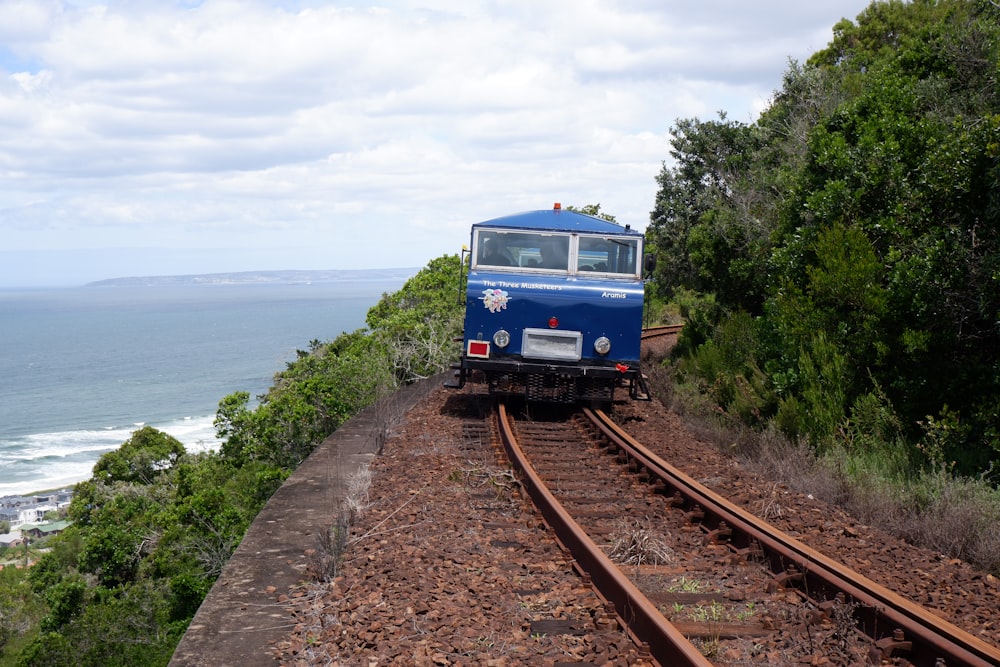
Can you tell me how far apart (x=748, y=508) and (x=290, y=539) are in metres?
3.88

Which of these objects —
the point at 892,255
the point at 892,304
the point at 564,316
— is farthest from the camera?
the point at 564,316

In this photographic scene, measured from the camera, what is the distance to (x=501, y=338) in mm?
11969

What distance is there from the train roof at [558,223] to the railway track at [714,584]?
4.74 meters

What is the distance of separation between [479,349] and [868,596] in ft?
24.7

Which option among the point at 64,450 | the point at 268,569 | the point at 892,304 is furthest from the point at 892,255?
the point at 64,450

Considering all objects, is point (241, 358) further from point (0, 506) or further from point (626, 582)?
point (626, 582)

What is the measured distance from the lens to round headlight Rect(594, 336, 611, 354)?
39.1 ft

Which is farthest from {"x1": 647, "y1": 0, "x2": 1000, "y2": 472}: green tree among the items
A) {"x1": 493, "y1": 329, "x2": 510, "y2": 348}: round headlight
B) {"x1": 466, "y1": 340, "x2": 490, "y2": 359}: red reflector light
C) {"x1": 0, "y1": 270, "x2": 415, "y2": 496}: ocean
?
{"x1": 0, "y1": 270, "x2": 415, "y2": 496}: ocean

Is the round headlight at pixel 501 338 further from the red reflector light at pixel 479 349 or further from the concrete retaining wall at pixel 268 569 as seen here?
the concrete retaining wall at pixel 268 569

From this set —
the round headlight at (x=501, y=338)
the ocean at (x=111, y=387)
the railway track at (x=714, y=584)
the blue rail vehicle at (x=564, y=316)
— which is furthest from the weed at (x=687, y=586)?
the ocean at (x=111, y=387)

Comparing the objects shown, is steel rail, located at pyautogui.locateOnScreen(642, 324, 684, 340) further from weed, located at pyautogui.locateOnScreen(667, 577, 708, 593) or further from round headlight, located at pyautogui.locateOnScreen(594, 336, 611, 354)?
weed, located at pyautogui.locateOnScreen(667, 577, 708, 593)

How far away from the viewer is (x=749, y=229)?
1714cm

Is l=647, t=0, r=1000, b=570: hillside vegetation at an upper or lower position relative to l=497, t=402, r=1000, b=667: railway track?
upper

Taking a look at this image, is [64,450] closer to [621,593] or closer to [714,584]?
[714,584]
